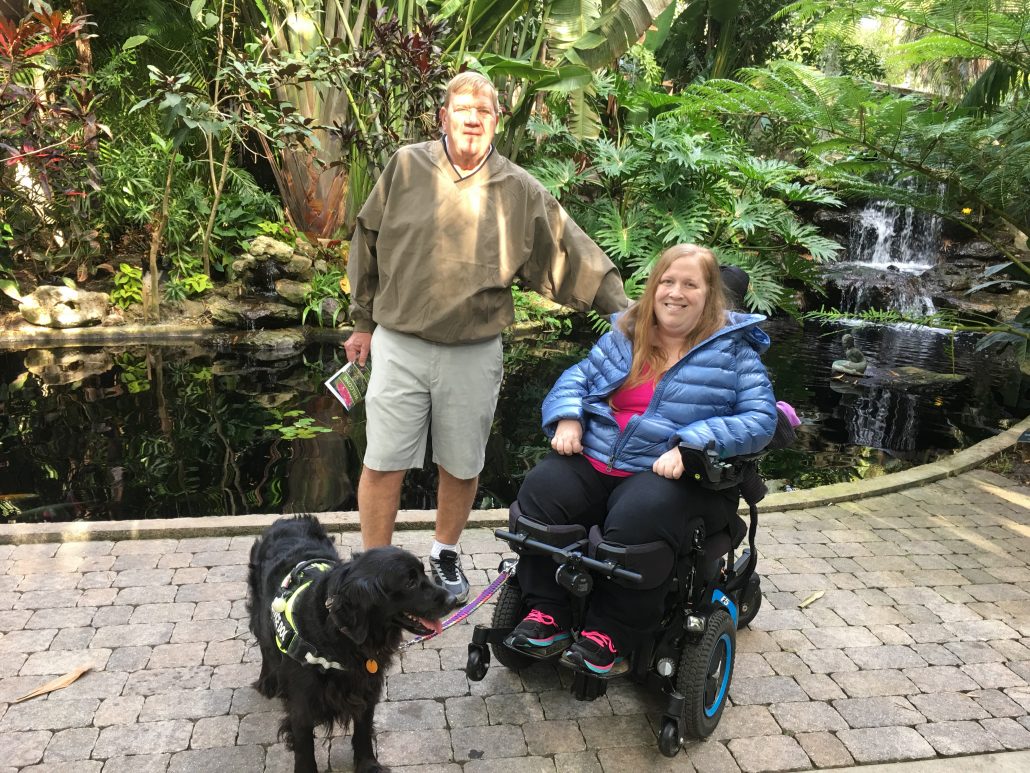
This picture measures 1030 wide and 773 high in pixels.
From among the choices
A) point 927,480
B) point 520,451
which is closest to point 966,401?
point 927,480

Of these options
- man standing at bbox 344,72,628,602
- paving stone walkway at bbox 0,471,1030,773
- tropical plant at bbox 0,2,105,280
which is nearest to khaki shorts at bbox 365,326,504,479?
man standing at bbox 344,72,628,602

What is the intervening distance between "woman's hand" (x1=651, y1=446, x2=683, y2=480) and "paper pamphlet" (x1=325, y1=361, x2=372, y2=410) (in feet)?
4.32

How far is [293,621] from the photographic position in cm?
204

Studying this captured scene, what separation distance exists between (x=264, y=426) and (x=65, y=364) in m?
3.19

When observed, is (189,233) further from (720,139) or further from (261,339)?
(720,139)

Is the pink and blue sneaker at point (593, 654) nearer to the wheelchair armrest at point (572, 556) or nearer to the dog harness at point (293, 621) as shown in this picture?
the wheelchair armrest at point (572, 556)

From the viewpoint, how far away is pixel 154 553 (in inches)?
135

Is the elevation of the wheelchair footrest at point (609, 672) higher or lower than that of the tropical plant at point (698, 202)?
lower

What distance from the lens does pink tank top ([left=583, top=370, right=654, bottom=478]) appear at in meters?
2.69

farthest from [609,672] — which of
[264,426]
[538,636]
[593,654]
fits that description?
[264,426]

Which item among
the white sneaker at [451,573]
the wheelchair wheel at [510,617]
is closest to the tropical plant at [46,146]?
the white sneaker at [451,573]

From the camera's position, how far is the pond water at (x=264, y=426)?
15.1ft

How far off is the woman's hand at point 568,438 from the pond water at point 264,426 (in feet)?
6.82

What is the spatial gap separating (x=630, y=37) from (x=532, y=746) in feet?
33.9
